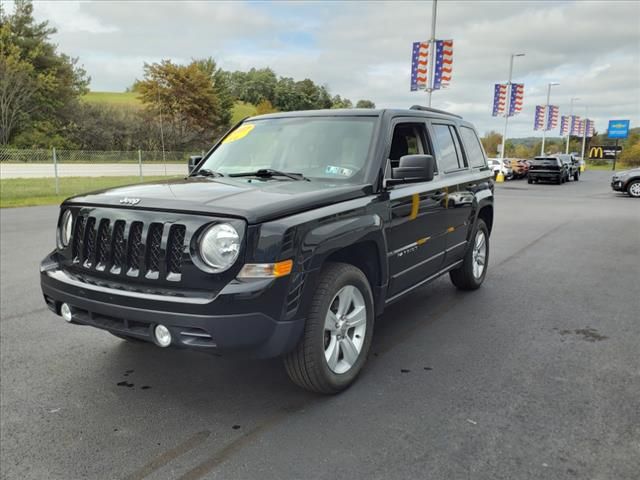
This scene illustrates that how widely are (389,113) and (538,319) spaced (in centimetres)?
256

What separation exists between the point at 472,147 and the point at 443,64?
64.3 ft

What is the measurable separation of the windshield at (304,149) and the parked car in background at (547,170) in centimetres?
2971

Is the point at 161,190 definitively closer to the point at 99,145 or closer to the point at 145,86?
the point at 99,145

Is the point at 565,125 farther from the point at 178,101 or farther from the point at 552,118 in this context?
the point at 178,101

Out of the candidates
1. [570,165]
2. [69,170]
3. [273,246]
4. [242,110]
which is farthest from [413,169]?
[242,110]

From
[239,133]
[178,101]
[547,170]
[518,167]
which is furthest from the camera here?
[178,101]

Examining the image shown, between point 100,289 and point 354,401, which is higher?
point 100,289

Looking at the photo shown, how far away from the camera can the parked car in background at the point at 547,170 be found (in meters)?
30.8

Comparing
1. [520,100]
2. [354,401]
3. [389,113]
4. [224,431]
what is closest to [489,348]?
[354,401]

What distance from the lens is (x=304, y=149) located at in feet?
13.7

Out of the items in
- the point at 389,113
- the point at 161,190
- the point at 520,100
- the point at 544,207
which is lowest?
the point at 544,207

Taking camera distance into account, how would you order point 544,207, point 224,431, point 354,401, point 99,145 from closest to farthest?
1. point 224,431
2. point 354,401
3. point 544,207
4. point 99,145

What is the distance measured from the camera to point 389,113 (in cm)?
418

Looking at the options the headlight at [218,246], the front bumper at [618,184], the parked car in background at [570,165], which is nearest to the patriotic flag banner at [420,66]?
the front bumper at [618,184]
